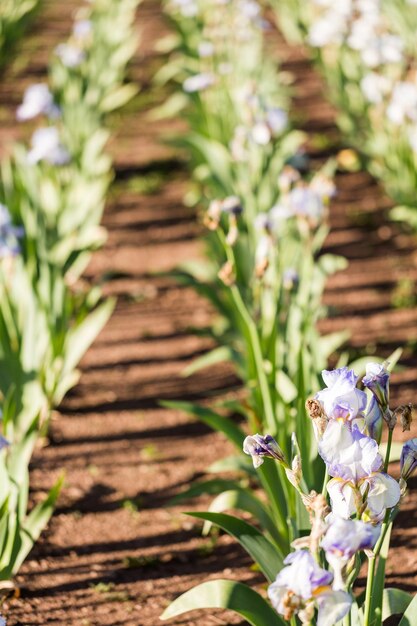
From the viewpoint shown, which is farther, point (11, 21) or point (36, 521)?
point (11, 21)

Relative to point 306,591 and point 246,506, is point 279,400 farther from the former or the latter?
point 306,591

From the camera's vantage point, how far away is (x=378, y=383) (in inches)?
55.9

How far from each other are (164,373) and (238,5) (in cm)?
255

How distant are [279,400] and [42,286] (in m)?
1.01

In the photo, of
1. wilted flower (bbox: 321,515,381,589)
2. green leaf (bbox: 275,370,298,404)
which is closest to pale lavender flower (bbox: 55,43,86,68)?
green leaf (bbox: 275,370,298,404)

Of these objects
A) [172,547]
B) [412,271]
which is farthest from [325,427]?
[412,271]

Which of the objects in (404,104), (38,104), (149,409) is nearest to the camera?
(149,409)

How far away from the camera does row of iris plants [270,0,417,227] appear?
157 inches

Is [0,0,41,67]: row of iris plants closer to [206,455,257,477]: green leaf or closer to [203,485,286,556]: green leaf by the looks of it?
[206,455,257,477]: green leaf

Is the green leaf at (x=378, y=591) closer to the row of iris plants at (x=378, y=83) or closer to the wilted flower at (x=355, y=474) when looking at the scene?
the wilted flower at (x=355, y=474)

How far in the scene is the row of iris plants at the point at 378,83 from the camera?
399 cm

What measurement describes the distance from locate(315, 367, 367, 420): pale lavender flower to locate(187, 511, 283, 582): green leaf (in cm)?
49

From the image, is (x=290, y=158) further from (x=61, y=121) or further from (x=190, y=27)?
(x=190, y=27)

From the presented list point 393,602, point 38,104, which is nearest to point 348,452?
point 393,602
